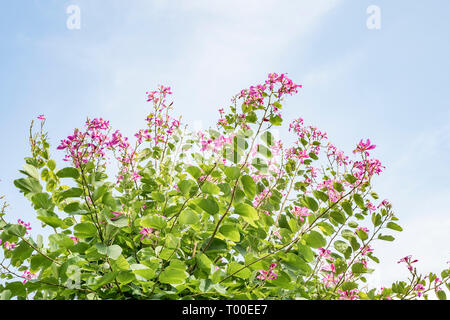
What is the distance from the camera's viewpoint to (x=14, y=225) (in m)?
1.96

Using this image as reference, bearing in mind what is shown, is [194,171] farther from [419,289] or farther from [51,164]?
[419,289]

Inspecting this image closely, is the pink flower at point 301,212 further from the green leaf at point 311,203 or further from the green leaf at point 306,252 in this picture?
the green leaf at point 306,252

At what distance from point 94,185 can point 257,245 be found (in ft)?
3.92

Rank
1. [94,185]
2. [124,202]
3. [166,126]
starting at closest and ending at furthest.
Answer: [94,185] → [124,202] → [166,126]

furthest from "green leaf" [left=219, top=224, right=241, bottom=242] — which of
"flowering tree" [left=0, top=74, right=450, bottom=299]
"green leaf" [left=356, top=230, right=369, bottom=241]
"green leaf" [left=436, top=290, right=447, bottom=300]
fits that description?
"green leaf" [left=436, top=290, right=447, bottom=300]

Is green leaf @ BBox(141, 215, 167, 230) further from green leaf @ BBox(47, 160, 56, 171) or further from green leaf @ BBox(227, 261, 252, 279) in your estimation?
green leaf @ BBox(47, 160, 56, 171)

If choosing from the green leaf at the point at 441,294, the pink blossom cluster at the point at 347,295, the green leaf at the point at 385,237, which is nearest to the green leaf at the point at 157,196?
the pink blossom cluster at the point at 347,295

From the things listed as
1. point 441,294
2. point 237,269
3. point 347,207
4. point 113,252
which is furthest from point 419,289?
point 113,252

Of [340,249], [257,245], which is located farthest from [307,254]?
[340,249]

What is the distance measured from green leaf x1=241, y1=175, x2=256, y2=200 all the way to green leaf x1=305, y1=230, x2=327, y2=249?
0.44m

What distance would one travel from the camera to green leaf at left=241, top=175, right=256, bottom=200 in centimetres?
207

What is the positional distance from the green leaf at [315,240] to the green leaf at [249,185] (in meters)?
0.44

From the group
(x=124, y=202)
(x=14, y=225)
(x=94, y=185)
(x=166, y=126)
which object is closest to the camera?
(x=14, y=225)
